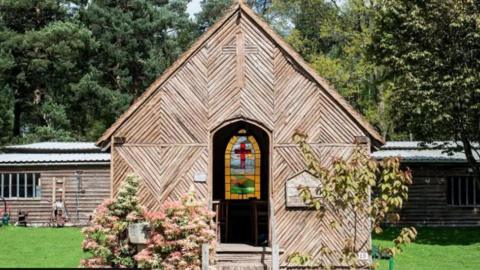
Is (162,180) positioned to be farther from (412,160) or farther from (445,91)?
(412,160)

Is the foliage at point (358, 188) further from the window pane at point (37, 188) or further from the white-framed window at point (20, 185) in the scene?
the white-framed window at point (20, 185)

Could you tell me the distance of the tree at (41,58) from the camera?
46.9 meters

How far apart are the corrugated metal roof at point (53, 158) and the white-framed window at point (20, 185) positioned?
2.31ft

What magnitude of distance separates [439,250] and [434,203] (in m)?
9.42

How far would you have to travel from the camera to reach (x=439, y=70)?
28.3 m

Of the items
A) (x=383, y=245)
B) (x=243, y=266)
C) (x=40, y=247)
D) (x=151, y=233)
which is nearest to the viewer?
(x=151, y=233)

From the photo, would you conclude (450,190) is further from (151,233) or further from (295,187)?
(151,233)

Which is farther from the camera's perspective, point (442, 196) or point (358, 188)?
point (442, 196)

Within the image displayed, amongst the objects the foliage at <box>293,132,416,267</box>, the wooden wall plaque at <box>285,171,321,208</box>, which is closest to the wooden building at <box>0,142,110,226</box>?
the wooden wall plaque at <box>285,171,321,208</box>

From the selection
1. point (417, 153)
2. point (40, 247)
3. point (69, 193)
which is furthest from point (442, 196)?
point (40, 247)

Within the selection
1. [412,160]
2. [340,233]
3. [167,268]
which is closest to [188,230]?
[167,268]

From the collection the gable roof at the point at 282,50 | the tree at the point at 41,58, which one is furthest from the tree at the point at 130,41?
the gable roof at the point at 282,50

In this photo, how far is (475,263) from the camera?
22125 mm

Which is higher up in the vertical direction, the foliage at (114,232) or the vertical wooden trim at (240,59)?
the vertical wooden trim at (240,59)
